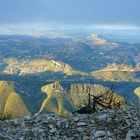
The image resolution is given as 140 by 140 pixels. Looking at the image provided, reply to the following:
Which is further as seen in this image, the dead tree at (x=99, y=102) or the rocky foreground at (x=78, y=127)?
the dead tree at (x=99, y=102)

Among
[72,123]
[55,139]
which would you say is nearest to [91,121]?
[72,123]

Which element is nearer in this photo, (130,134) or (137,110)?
(130,134)

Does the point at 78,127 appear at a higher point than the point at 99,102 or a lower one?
higher

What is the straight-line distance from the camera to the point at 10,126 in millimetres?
20625

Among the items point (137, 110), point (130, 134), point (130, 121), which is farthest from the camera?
point (137, 110)

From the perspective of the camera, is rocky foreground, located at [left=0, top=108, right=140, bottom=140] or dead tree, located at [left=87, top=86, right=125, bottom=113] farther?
dead tree, located at [left=87, top=86, right=125, bottom=113]

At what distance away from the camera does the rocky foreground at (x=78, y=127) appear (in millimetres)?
18969

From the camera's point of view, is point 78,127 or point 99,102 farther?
point 99,102

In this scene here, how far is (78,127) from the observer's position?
1986 cm

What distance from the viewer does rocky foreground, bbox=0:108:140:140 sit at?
19.0 m

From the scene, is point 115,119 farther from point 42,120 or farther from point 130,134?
point 42,120

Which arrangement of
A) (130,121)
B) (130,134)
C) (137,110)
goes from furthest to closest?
(137,110)
(130,121)
(130,134)

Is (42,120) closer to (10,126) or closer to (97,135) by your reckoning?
(10,126)

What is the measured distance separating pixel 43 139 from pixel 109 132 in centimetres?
307
